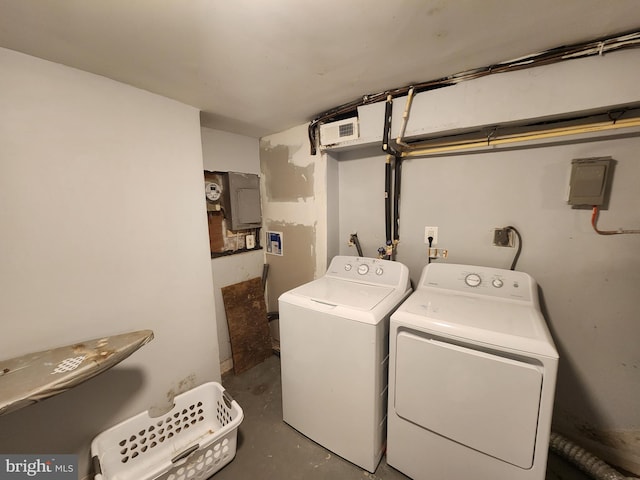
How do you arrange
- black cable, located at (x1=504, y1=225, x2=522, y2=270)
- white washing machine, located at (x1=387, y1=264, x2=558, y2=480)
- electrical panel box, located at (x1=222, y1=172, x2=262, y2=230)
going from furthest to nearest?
electrical panel box, located at (x1=222, y1=172, x2=262, y2=230) → black cable, located at (x1=504, y1=225, x2=522, y2=270) → white washing machine, located at (x1=387, y1=264, x2=558, y2=480)

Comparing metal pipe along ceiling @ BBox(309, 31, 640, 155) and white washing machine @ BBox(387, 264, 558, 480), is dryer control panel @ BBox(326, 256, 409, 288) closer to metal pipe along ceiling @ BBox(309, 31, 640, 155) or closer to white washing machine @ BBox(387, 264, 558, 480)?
white washing machine @ BBox(387, 264, 558, 480)

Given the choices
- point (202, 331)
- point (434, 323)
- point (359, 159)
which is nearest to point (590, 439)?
point (434, 323)

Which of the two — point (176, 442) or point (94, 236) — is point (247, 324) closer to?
point (176, 442)

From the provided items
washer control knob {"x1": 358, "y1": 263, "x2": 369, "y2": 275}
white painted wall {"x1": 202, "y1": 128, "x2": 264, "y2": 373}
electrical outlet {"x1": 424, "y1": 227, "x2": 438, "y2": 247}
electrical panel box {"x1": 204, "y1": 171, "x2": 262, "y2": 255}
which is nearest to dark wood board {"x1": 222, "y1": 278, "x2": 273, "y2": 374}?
white painted wall {"x1": 202, "y1": 128, "x2": 264, "y2": 373}

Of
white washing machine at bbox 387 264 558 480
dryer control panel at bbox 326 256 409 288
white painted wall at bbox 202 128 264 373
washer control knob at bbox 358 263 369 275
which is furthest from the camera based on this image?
white painted wall at bbox 202 128 264 373

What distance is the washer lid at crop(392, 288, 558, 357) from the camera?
1.01m

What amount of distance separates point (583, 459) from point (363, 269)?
5.05 feet

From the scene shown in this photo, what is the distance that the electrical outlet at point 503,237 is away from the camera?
1527 millimetres

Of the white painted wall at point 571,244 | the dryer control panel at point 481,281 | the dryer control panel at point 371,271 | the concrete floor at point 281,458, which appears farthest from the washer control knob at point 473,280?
the concrete floor at point 281,458

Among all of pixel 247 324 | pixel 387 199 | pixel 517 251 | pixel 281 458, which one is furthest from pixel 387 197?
pixel 281 458

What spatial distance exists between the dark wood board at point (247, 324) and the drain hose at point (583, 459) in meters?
2.20

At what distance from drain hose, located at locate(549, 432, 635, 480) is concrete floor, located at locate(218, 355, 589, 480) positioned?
70 mm

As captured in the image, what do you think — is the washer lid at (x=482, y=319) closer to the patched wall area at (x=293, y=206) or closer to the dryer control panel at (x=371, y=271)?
the dryer control panel at (x=371, y=271)

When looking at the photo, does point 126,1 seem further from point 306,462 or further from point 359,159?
Answer: point 306,462
